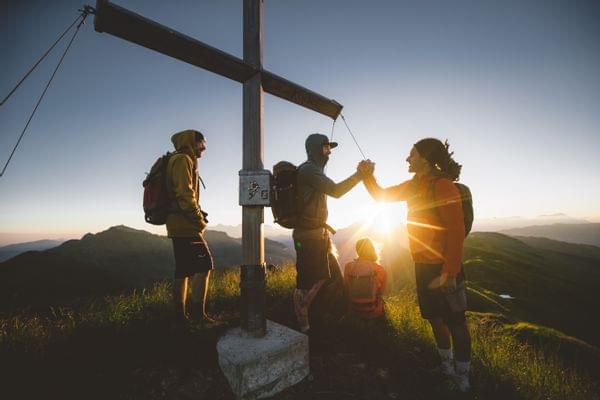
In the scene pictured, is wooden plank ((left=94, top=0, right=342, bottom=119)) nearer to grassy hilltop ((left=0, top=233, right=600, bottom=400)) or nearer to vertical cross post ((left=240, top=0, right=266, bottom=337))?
→ vertical cross post ((left=240, top=0, right=266, bottom=337))

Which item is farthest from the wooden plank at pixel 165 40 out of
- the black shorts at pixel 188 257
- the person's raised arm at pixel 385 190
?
the black shorts at pixel 188 257

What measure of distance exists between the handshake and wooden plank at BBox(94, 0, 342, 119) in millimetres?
1166

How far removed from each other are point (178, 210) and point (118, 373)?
1921 mm

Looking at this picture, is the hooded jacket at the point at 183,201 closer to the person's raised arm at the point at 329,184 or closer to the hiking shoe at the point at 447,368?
the person's raised arm at the point at 329,184

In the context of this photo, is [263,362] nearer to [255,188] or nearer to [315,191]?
[255,188]

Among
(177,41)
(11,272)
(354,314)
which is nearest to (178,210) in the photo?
(177,41)

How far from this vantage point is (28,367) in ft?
9.14

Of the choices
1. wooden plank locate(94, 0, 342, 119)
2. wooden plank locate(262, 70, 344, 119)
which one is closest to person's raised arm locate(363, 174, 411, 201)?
wooden plank locate(262, 70, 344, 119)

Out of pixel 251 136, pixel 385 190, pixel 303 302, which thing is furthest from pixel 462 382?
pixel 251 136

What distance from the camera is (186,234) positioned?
12.3ft

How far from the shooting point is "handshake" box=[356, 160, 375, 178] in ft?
12.2

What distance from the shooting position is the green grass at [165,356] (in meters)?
2.76

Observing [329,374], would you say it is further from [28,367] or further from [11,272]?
[11,272]

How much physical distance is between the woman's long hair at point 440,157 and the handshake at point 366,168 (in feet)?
2.10
